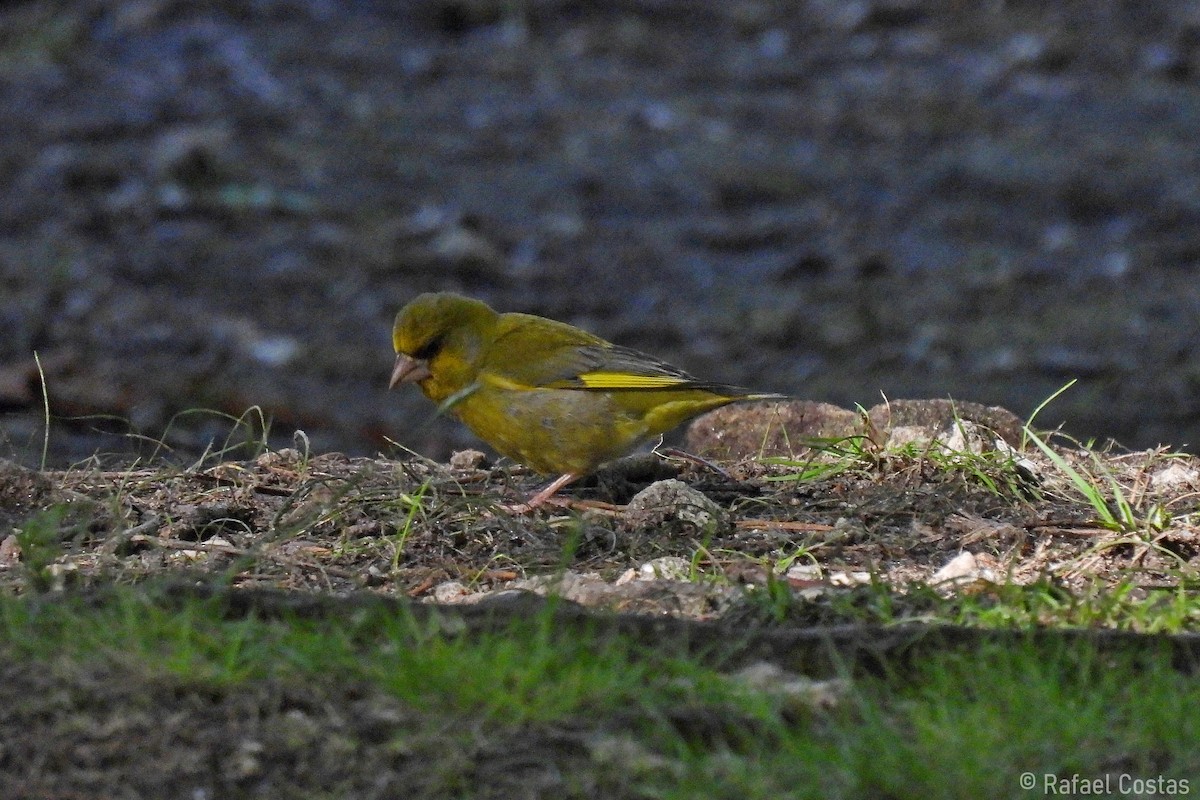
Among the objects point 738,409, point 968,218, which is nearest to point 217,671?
point 738,409

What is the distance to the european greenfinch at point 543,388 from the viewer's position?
18.5 feet

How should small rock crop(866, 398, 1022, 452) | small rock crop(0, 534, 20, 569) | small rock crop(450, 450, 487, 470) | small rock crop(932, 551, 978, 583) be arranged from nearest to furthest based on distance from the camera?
small rock crop(932, 551, 978, 583)
small rock crop(0, 534, 20, 569)
small rock crop(866, 398, 1022, 452)
small rock crop(450, 450, 487, 470)

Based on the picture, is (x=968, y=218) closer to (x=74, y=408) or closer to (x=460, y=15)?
(x=460, y=15)

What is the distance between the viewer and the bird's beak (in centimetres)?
582

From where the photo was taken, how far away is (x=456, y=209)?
38.2 feet

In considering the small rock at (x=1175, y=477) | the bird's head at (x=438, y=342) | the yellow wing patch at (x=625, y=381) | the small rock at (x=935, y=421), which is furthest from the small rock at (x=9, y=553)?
the small rock at (x=1175, y=477)

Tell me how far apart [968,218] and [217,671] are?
358 inches

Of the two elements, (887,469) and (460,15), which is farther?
(460,15)

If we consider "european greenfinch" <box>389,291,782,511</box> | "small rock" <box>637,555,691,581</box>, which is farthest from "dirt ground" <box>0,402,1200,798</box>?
"european greenfinch" <box>389,291,782,511</box>

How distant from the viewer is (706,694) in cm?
336

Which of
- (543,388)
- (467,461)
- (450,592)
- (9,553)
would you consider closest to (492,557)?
(450,592)

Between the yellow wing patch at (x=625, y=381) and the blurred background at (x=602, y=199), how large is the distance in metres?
3.14

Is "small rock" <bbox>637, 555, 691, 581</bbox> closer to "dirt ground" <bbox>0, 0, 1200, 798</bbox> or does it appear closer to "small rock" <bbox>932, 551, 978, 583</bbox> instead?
"dirt ground" <bbox>0, 0, 1200, 798</bbox>

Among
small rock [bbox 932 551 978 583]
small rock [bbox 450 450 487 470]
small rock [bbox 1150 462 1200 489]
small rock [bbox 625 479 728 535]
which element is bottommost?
small rock [bbox 932 551 978 583]
